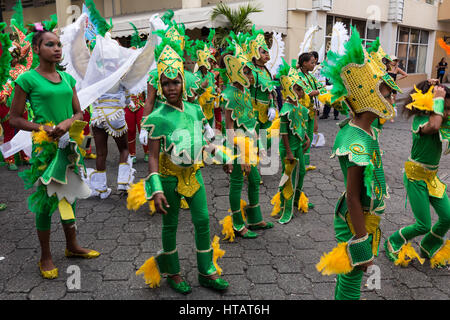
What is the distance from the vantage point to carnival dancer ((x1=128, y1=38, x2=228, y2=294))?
266 cm

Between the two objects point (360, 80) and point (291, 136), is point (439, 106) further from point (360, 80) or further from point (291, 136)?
point (291, 136)

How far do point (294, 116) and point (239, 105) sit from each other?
0.70 metres

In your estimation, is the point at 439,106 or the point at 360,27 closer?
the point at 439,106

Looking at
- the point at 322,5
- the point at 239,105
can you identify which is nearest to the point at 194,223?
the point at 239,105

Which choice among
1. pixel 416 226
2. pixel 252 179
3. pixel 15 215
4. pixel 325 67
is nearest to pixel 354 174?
pixel 325 67

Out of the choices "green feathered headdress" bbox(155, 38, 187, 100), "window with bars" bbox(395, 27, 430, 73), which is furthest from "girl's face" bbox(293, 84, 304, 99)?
"window with bars" bbox(395, 27, 430, 73)

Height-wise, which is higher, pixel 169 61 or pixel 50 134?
pixel 169 61

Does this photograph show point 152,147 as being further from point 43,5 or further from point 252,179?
point 43,5

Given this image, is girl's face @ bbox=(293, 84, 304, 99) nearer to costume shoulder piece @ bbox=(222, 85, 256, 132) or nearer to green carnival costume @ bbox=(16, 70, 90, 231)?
costume shoulder piece @ bbox=(222, 85, 256, 132)

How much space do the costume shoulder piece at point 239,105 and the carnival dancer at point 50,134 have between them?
4.79 ft

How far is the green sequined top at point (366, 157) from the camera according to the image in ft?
6.75

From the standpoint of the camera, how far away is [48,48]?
2.97m

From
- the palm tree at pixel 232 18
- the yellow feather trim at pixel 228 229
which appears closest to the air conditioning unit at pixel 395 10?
the palm tree at pixel 232 18

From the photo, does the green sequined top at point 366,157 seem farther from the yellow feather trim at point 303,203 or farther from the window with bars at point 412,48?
the window with bars at point 412,48
